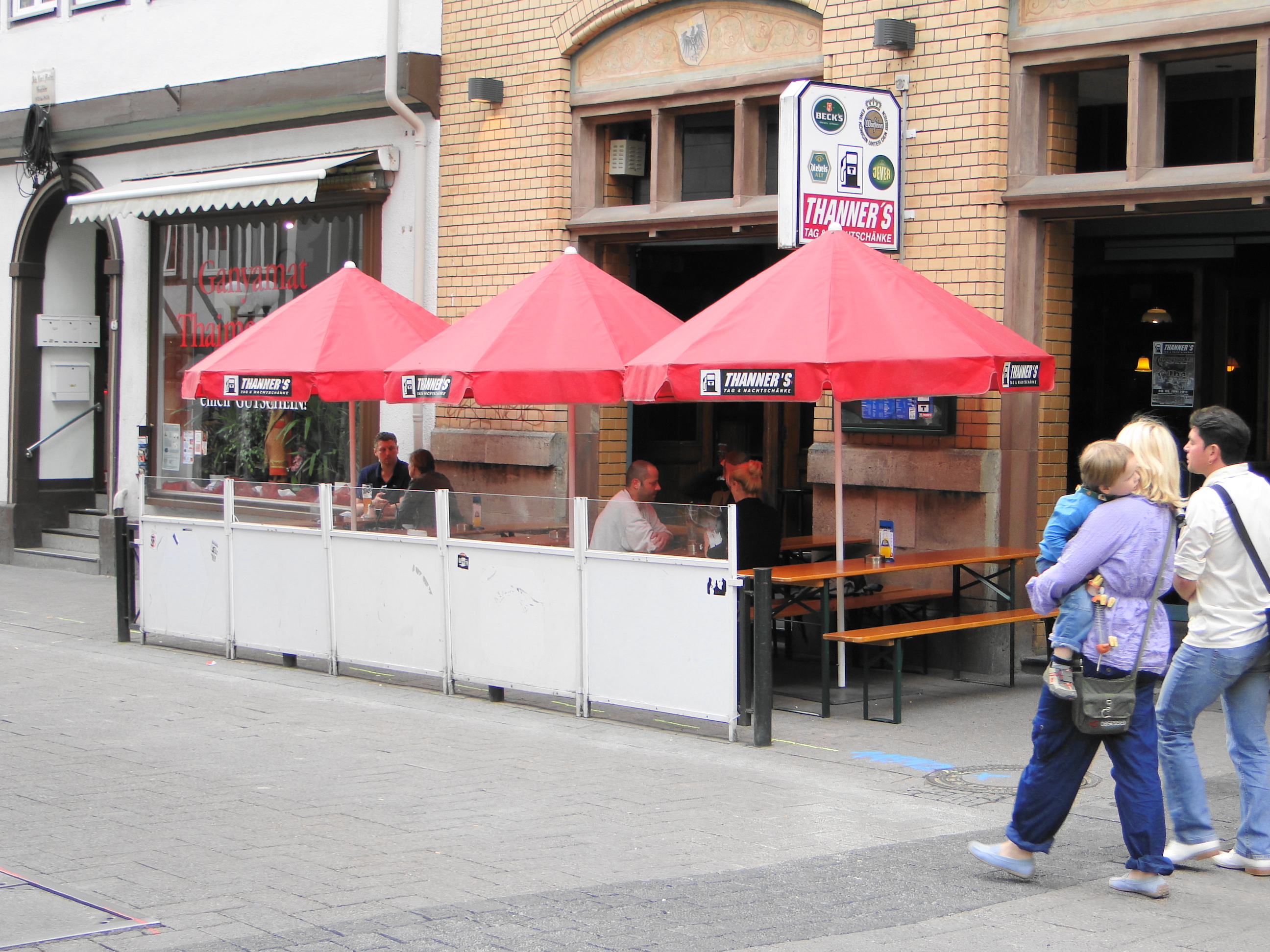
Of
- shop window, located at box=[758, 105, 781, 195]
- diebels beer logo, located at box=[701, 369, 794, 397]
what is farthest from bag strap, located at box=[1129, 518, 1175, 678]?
shop window, located at box=[758, 105, 781, 195]

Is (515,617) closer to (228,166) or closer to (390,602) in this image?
(390,602)

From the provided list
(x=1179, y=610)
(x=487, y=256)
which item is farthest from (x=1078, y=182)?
(x=487, y=256)

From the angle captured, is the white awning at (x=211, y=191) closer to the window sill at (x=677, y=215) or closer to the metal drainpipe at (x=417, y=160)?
the metal drainpipe at (x=417, y=160)

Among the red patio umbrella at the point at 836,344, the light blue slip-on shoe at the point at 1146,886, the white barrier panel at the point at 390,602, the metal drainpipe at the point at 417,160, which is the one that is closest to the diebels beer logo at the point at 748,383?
the red patio umbrella at the point at 836,344

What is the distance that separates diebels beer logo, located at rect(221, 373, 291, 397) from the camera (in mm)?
11422

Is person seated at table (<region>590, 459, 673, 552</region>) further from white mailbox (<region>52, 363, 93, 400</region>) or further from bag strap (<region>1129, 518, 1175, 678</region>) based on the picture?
white mailbox (<region>52, 363, 93, 400</region>)

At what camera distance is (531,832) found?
6.61m

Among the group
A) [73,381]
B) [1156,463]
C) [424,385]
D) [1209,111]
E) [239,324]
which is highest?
[1209,111]

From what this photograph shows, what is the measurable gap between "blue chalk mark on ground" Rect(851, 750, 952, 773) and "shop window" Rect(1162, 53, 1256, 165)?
4782 millimetres

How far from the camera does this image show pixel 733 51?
40.0 ft

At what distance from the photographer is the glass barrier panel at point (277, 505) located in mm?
10742

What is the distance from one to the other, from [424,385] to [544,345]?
84cm

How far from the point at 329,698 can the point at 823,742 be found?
3258 millimetres

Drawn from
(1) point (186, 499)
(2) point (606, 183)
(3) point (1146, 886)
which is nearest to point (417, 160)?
(2) point (606, 183)
